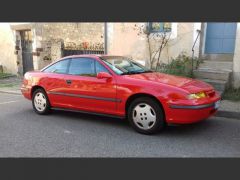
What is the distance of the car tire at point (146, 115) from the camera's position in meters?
5.32

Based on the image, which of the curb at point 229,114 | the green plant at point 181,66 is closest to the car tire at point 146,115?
the curb at point 229,114

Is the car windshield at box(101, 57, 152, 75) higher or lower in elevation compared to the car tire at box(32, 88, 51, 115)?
higher

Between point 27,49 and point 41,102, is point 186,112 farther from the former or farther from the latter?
point 27,49

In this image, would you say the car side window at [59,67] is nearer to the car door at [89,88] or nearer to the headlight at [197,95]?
the car door at [89,88]

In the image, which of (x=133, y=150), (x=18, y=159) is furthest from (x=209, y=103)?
(x=18, y=159)

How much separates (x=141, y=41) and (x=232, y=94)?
13.0 feet

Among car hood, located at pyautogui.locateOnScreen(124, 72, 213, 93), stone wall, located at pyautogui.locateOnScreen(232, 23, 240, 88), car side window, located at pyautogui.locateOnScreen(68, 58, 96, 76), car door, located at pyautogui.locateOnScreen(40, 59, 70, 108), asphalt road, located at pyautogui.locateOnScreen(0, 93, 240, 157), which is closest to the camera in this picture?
asphalt road, located at pyautogui.locateOnScreen(0, 93, 240, 157)

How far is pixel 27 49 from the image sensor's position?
1509 cm

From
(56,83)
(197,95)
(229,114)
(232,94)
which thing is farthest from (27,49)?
(197,95)

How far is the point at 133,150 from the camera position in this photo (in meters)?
4.75

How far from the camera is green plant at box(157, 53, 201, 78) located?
9.00 meters

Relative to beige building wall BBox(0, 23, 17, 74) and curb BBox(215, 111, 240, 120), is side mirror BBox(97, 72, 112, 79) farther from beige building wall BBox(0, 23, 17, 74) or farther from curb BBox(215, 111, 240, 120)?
beige building wall BBox(0, 23, 17, 74)

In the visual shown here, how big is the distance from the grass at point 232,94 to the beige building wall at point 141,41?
174 cm

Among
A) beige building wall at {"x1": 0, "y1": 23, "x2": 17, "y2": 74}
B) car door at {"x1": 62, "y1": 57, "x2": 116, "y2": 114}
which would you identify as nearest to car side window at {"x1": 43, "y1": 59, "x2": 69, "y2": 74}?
car door at {"x1": 62, "y1": 57, "x2": 116, "y2": 114}
